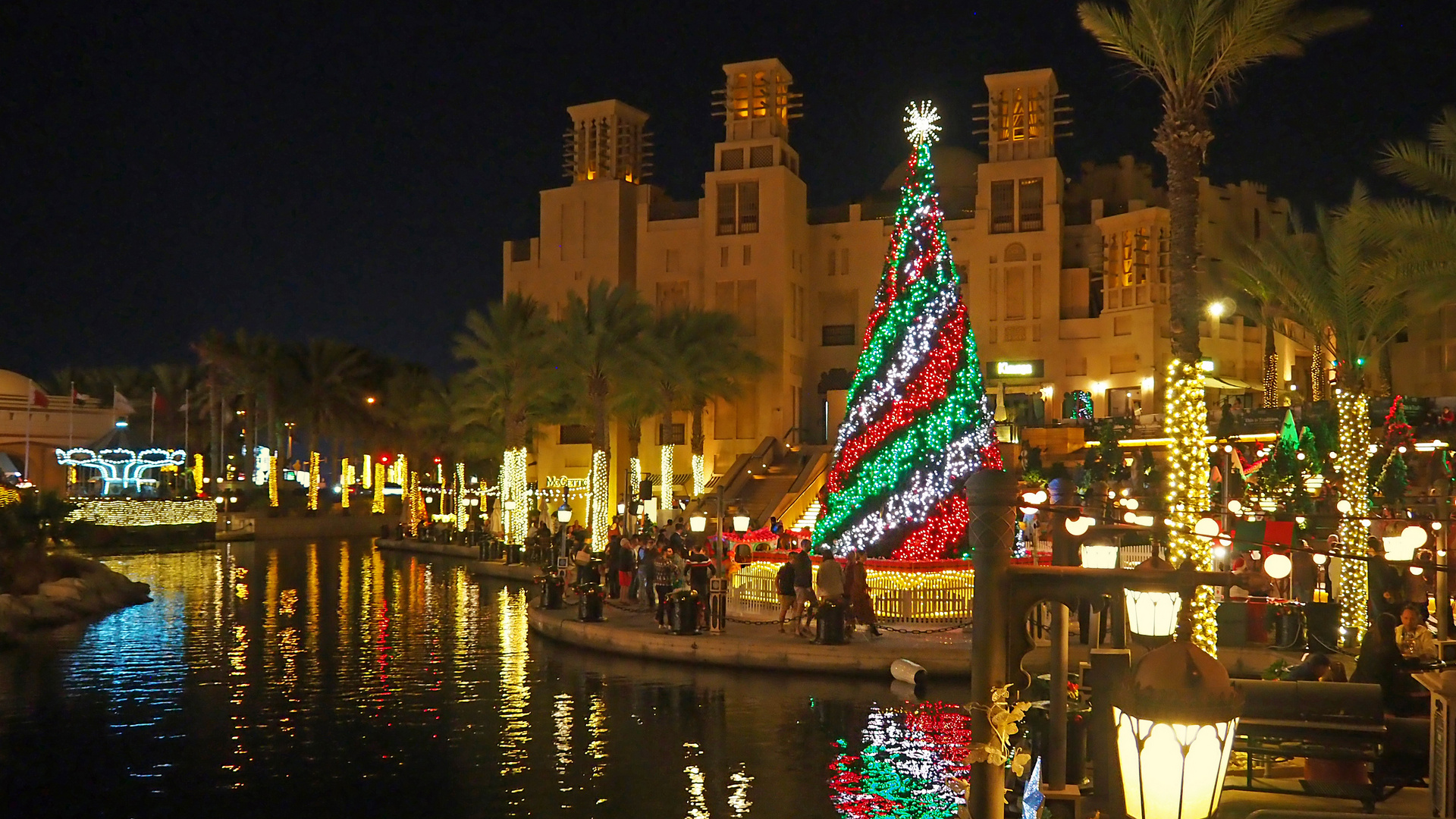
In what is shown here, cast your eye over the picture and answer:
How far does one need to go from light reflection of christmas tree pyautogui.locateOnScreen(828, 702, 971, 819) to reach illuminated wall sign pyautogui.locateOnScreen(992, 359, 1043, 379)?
36249mm

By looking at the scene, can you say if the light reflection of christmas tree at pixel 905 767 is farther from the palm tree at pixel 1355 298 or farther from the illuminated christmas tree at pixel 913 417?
the illuminated christmas tree at pixel 913 417

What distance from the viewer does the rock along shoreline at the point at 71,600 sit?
23.4 m

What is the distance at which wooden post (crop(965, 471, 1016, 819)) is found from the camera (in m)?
6.38

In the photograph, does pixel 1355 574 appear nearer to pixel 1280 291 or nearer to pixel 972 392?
pixel 972 392

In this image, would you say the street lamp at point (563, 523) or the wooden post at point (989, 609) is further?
the street lamp at point (563, 523)

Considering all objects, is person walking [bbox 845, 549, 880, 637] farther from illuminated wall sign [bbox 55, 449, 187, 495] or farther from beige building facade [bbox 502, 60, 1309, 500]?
illuminated wall sign [bbox 55, 449, 187, 495]

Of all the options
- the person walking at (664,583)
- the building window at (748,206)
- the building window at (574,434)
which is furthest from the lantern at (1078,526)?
the building window at (574,434)

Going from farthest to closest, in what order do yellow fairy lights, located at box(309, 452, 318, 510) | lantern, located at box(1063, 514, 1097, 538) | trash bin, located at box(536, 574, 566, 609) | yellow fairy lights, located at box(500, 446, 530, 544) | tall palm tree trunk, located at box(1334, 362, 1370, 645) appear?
yellow fairy lights, located at box(309, 452, 318, 510), yellow fairy lights, located at box(500, 446, 530, 544), trash bin, located at box(536, 574, 566, 609), tall palm tree trunk, located at box(1334, 362, 1370, 645), lantern, located at box(1063, 514, 1097, 538)

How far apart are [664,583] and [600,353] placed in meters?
19.1

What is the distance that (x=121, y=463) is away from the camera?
231 feet

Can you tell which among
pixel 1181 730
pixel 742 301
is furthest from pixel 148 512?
pixel 1181 730

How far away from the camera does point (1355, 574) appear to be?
1709 centimetres

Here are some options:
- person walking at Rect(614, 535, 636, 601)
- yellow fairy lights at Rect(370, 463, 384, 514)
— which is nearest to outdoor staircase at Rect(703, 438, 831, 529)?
person walking at Rect(614, 535, 636, 601)

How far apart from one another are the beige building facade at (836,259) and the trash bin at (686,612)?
2950 cm
